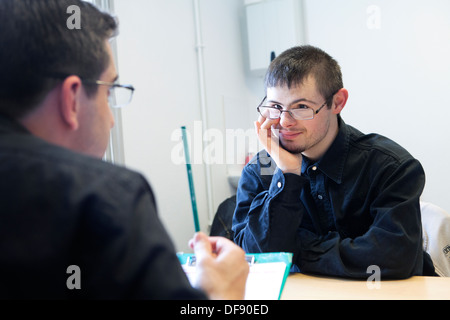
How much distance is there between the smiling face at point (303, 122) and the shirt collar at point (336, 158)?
0.17 feet

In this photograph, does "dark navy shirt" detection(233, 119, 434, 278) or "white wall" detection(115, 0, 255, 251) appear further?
"white wall" detection(115, 0, 255, 251)

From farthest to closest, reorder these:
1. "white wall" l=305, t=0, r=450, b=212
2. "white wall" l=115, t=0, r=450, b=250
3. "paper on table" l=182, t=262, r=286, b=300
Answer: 1. "white wall" l=305, t=0, r=450, b=212
2. "white wall" l=115, t=0, r=450, b=250
3. "paper on table" l=182, t=262, r=286, b=300

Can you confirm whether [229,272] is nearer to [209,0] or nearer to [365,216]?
[365,216]

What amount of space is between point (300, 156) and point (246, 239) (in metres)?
0.35

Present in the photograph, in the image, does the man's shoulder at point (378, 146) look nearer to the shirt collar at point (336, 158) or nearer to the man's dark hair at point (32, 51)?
the shirt collar at point (336, 158)

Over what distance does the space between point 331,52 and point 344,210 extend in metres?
2.00

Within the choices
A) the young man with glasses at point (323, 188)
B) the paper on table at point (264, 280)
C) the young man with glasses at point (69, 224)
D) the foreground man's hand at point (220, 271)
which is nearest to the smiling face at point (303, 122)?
the young man with glasses at point (323, 188)

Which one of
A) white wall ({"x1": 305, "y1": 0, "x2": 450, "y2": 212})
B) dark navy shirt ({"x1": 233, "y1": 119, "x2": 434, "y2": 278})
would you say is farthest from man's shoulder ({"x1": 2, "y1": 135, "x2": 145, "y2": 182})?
white wall ({"x1": 305, "y1": 0, "x2": 450, "y2": 212})

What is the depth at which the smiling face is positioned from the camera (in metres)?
1.44

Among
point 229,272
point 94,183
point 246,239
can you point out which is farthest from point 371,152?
point 94,183

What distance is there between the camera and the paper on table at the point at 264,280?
97 cm

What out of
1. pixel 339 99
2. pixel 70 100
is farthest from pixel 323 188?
pixel 70 100

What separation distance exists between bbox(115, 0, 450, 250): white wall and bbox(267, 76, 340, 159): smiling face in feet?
3.04

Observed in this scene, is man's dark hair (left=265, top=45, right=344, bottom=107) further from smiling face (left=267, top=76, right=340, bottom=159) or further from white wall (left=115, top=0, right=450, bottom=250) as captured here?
white wall (left=115, top=0, right=450, bottom=250)
